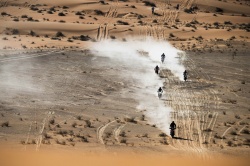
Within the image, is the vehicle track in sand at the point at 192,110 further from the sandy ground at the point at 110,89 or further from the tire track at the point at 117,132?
the tire track at the point at 117,132

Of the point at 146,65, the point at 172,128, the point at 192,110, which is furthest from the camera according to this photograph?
the point at 146,65

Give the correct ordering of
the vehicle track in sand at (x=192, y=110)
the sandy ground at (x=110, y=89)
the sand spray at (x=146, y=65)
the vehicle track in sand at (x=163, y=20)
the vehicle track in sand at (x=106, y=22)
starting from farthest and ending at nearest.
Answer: the vehicle track in sand at (x=163, y=20), the vehicle track in sand at (x=106, y=22), the sand spray at (x=146, y=65), the vehicle track in sand at (x=192, y=110), the sandy ground at (x=110, y=89)

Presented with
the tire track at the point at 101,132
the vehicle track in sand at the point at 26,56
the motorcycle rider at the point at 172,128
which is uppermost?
the vehicle track in sand at the point at 26,56

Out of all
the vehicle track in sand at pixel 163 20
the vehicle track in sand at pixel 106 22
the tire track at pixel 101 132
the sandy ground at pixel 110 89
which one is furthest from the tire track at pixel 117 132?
the vehicle track in sand at pixel 163 20

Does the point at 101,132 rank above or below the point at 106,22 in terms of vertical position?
below

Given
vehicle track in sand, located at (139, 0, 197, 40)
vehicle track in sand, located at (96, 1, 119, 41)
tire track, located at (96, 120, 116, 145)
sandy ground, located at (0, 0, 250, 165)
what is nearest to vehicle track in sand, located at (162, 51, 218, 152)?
sandy ground, located at (0, 0, 250, 165)

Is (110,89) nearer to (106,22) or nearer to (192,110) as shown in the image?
(192,110)

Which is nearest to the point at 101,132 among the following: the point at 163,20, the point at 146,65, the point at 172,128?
the point at 172,128

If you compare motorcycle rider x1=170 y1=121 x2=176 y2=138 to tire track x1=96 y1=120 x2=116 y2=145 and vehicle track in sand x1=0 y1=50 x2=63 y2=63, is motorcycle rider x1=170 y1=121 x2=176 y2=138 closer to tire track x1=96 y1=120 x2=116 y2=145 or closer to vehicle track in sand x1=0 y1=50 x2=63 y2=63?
tire track x1=96 y1=120 x2=116 y2=145

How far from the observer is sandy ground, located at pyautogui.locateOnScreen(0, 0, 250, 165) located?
70.4 ft

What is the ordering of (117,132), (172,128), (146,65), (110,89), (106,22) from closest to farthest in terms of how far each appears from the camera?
1. (172,128)
2. (117,132)
3. (110,89)
4. (146,65)
5. (106,22)

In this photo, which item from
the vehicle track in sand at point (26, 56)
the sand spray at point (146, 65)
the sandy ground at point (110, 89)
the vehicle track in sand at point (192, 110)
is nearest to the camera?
the sandy ground at point (110, 89)

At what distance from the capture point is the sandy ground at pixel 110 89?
70.4 ft

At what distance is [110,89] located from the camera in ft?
102
